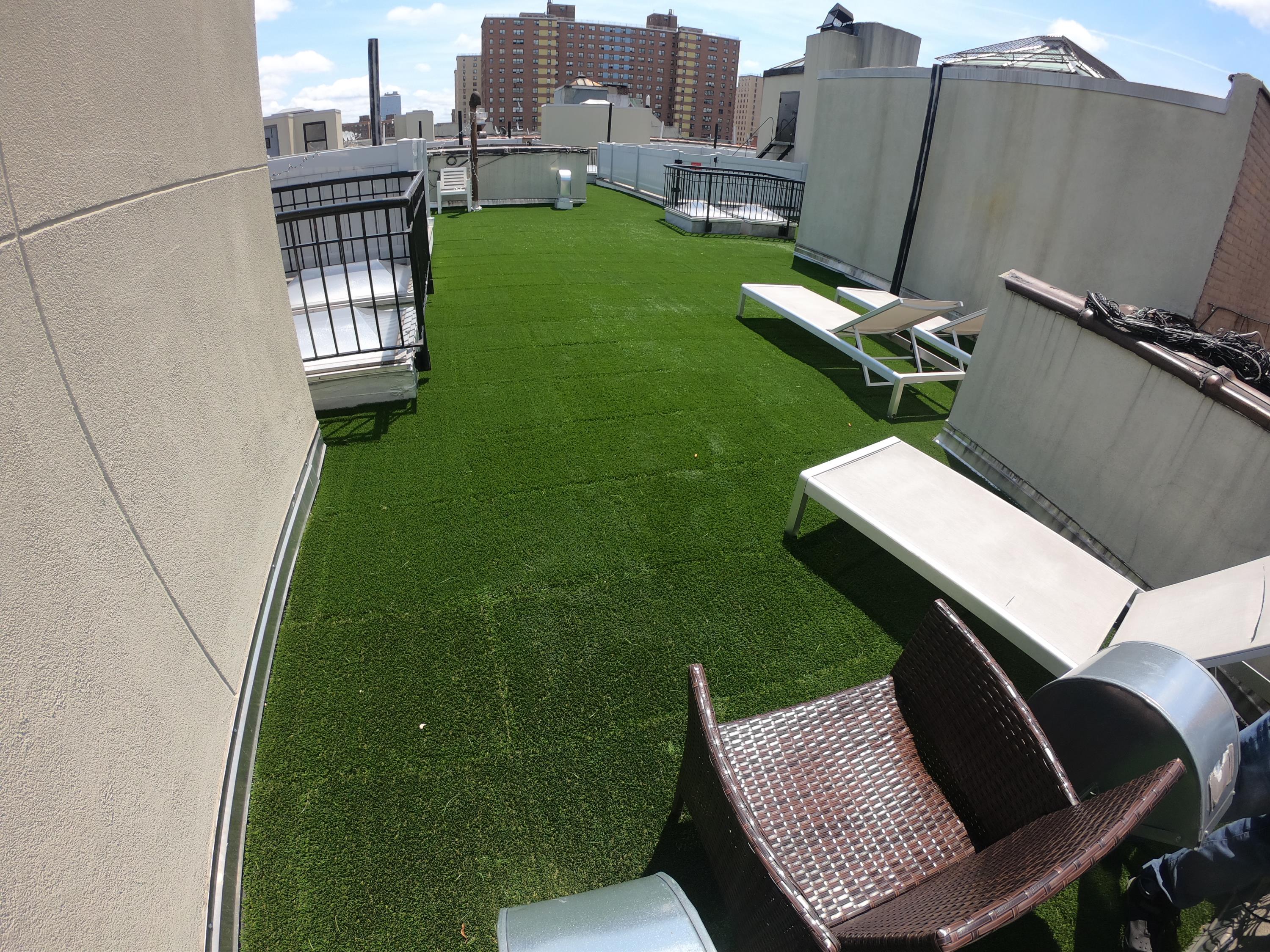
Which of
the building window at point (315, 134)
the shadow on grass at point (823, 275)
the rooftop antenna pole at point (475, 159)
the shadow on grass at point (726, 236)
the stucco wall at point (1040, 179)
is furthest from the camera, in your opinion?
the building window at point (315, 134)

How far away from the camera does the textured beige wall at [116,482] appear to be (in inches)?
50.3

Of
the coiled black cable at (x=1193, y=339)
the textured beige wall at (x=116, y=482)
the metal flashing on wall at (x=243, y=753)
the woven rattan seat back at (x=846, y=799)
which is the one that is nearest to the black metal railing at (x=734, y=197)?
the coiled black cable at (x=1193, y=339)

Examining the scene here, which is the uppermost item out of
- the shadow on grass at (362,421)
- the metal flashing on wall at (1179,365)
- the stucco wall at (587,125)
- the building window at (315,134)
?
the stucco wall at (587,125)

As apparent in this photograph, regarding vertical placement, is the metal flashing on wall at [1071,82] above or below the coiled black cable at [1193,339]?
above

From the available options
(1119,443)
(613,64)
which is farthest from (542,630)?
(613,64)

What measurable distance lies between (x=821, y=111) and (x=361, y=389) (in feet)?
29.9

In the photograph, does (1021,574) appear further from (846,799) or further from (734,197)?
(734,197)

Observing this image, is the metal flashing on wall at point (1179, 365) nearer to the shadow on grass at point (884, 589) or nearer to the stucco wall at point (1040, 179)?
the shadow on grass at point (884, 589)

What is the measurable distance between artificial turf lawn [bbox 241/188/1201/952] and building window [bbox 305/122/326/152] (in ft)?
61.1

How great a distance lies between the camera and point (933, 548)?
3.05m

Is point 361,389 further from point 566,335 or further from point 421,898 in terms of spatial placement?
point 421,898

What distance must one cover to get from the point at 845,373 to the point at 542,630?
4.31 m

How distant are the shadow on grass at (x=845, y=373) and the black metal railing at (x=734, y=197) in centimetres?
532

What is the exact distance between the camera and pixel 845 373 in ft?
20.4
